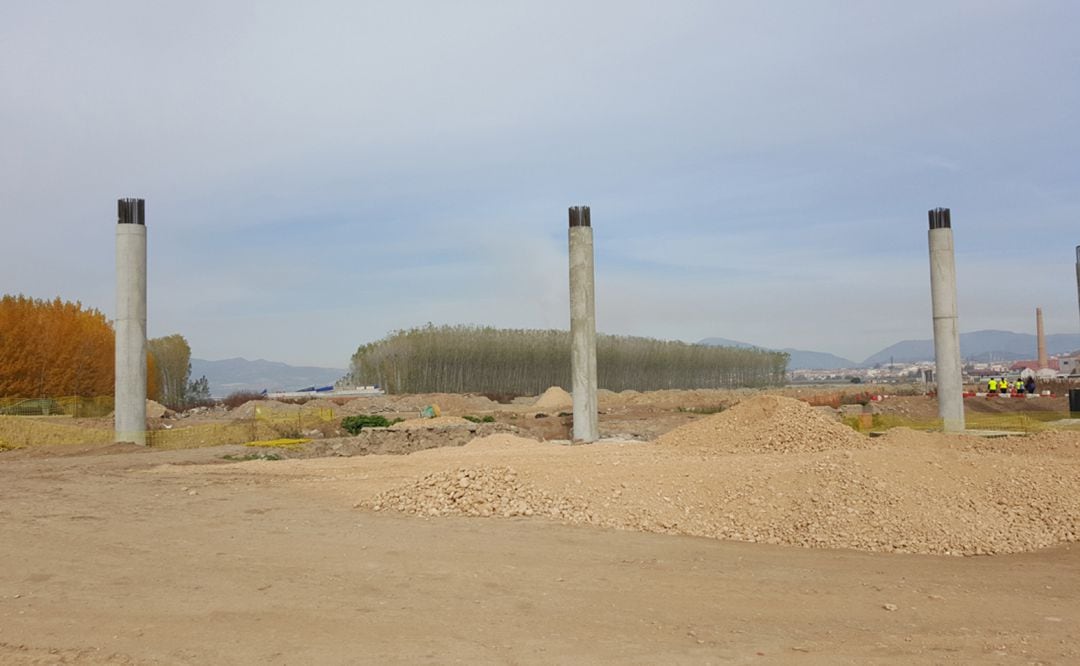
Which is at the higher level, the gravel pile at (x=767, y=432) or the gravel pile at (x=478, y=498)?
the gravel pile at (x=767, y=432)

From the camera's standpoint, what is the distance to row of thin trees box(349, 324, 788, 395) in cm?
5550

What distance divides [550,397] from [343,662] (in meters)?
35.3

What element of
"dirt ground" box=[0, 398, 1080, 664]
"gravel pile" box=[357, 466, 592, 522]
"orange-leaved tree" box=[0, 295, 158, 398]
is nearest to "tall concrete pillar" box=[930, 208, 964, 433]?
"dirt ground" box=[0, 398, 1080, 664]

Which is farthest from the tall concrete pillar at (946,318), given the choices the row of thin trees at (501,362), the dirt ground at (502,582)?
the row of thin trees at (501,362)

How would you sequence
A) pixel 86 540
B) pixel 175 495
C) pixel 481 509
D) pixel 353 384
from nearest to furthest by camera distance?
pixel 86 540 → pixel 481 509 → pixel 175 495 → pixel 353 384

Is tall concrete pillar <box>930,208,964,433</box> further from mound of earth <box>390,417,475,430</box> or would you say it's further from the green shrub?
the green shrub

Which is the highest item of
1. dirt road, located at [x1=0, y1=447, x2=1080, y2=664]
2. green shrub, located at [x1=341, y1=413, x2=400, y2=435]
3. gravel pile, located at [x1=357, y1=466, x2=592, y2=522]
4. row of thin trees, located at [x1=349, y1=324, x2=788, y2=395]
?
row of thin trees, located at [x1=349, y1=324, x2=788, y2=395]

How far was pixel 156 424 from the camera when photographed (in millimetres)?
30828

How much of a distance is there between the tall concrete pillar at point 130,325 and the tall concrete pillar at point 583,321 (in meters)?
10.3

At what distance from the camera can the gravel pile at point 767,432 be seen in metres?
15.9

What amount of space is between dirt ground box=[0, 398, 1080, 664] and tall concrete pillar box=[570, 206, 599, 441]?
620cm

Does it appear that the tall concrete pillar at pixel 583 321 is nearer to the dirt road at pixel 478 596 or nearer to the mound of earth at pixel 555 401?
the dirt road at pixel 478 596

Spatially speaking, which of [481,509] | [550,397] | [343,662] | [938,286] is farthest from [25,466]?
[550,397]

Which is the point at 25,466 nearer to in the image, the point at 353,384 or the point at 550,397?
the point at 550,397
